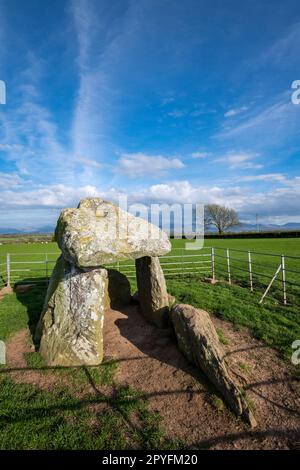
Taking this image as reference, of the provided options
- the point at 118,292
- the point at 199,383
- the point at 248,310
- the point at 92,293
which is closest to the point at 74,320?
the point at 92,293

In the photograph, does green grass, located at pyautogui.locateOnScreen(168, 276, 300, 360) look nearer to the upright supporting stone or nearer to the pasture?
the pasture

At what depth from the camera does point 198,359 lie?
5102 millimetres

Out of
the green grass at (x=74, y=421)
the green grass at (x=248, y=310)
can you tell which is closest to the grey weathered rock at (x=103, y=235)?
the green grass at (x=74, y=421)

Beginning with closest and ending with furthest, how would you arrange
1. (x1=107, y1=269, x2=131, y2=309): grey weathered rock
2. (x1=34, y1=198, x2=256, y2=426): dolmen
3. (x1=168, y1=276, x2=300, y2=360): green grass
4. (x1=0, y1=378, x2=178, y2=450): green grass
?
(x1=0, y1=378, x2=178, y2=450): green grass → (x1=34, y1=198, x2=256, y2=426): dolmen → (x1=168, y1=276, x2=300, y2=360): green grass → (x1=107, y1=269, x2=131, y2=309): grey weathered rock

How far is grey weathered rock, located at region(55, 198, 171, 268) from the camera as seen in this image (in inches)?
229

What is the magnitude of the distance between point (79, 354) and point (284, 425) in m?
3.88

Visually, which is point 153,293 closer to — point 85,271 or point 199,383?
point 85,271

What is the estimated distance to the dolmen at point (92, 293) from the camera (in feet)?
18.1

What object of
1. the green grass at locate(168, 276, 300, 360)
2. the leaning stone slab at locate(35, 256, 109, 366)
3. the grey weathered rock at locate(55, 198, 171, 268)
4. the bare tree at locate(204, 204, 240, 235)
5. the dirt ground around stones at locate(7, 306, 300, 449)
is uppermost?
the bare tree at locate(204, 204, 240, 235)

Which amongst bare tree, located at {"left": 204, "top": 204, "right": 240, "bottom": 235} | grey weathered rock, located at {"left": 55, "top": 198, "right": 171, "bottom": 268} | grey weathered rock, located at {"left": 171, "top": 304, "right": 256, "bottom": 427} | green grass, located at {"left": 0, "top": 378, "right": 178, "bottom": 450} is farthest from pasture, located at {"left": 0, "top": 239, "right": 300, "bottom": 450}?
bare tree, located at {"left": 204, "top": 204, "right": 240, "bottom": 235}

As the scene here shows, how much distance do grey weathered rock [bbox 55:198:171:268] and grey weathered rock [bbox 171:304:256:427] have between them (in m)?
1.63

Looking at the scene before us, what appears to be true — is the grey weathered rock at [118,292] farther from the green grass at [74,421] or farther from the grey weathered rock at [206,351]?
the green grass at [74,421]
